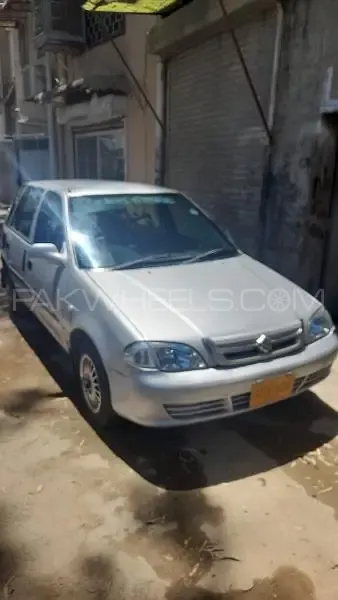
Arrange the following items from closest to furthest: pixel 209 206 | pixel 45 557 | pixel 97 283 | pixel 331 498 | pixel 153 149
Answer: pixel 45 557, pixel 331 498, pixel 97 283, pixel 209 206, pixel 153 149

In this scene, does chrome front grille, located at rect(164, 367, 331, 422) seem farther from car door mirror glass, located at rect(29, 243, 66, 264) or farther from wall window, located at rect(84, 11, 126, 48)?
wall window, located at rect(84, 11, 126, 48)

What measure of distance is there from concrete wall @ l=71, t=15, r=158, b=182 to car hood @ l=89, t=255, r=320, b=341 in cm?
589

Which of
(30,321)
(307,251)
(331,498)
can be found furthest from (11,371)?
(307,251)

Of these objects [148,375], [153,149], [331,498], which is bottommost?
[331,498]

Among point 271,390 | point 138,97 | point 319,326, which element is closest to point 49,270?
point 271,390

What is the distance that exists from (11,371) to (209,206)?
427 centimetres

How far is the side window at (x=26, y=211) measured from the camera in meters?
4.62

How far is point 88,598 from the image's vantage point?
6.68ft

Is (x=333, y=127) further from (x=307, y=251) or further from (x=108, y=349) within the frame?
(x=108, y=349)

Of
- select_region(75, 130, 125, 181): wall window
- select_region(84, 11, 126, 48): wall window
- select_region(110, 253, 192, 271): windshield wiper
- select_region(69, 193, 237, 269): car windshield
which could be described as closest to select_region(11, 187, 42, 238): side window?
select_region(69, 193, 237, 269): car windshield

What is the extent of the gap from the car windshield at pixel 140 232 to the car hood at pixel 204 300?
17 cm

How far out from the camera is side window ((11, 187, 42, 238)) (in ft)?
15.2

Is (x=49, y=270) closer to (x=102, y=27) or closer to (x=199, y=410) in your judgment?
(x=199, y=410)

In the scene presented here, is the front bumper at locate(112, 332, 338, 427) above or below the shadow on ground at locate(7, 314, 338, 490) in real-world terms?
above
